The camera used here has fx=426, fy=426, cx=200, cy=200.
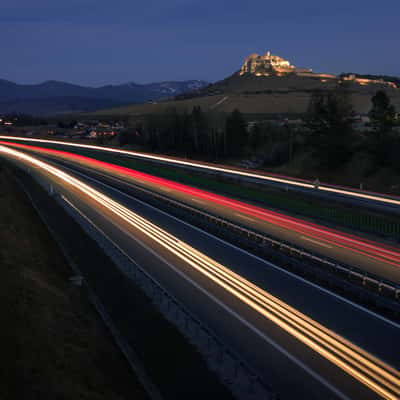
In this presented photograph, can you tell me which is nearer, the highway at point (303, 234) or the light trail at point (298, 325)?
the light trail at point (298, 325)

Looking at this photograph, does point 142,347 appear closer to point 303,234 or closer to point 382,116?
point 303,234

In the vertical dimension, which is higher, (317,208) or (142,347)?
(317,208)

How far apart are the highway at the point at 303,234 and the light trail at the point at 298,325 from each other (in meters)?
3.93

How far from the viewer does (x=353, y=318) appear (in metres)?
12.6

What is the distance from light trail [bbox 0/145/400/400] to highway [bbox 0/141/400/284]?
3928 mm

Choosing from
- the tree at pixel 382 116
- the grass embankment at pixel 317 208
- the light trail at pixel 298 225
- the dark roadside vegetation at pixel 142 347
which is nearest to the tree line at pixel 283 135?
the tree at pixel 382 116

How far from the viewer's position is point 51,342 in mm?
11211

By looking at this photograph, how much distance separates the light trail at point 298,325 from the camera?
9.56 metres

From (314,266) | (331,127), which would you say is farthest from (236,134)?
(314,266)

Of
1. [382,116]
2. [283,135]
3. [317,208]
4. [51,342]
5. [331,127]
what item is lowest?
[51,342]

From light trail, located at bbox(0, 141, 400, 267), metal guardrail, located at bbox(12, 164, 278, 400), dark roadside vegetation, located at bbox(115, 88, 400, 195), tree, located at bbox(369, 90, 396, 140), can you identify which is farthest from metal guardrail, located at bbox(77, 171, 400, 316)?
tree, located at bbox(369, 90, 396, 140)

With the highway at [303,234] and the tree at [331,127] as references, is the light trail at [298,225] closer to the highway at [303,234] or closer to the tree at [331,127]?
the highway at [303,234]

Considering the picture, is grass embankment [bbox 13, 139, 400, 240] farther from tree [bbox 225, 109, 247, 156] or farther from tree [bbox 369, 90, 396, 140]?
tree [bbox 225, 109, 247, 156]

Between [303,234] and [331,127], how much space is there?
1193 inches
